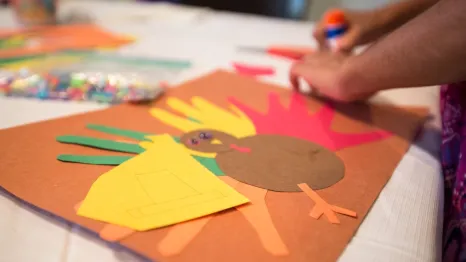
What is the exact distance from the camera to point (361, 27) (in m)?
0.75

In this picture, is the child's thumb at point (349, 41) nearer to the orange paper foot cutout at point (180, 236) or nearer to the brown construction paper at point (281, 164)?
the brown construction paper at point (281, 164)

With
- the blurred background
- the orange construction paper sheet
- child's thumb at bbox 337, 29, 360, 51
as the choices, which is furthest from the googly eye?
the blurred background

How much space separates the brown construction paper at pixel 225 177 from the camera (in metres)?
0.34

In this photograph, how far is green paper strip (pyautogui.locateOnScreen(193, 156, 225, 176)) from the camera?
0.45 m

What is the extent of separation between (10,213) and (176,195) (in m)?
0.15

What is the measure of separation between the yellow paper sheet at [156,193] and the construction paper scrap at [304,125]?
152 millimetres

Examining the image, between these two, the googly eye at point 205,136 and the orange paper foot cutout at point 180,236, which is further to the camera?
the googly eye at point 205,136

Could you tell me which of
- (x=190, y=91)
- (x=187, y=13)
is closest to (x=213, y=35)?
(x=187, y=13)

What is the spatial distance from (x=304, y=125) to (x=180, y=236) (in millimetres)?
304

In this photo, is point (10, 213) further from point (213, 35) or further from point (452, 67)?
point (213, 35)

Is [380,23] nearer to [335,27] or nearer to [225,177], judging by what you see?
[335,27]

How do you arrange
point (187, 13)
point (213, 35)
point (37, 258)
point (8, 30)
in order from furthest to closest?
1. point (187, 13)
2. point (213, 35)
3. point (8, 30)
4. point (37, 258)

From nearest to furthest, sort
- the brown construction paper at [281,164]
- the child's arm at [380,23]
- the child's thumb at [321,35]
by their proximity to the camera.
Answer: the brown construction paper at [281,164]
the child's arm at [380,23]
the child's thumb at [321,35]

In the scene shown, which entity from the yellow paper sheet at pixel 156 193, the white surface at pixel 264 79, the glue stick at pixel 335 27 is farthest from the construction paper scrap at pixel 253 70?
the yellow paper sheet at pixel 156 193
